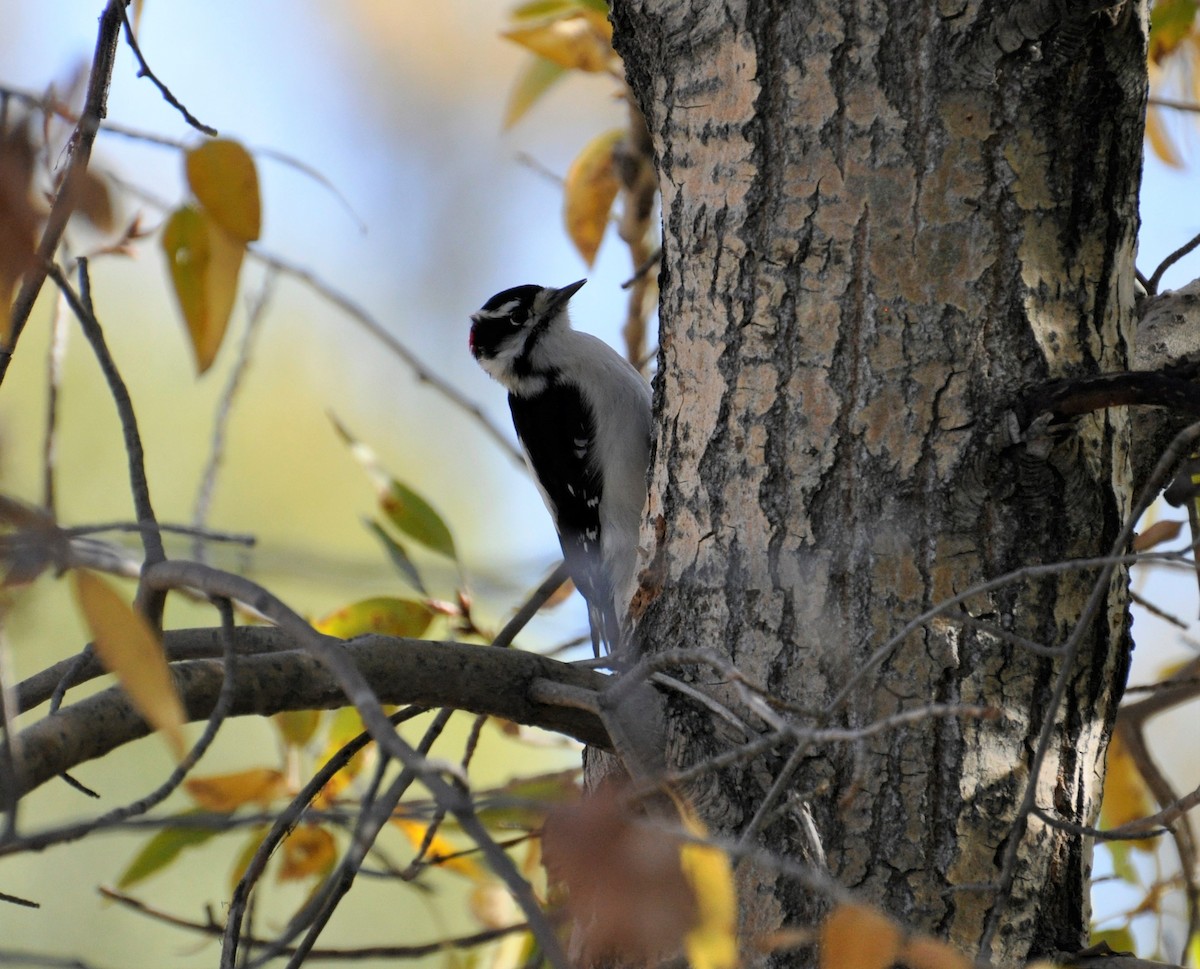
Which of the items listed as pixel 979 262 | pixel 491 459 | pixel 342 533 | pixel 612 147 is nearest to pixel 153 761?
pixel 342 533

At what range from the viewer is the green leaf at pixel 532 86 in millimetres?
2723

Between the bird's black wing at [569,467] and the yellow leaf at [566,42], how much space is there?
1.07 metres

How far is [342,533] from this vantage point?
7645 millimetres

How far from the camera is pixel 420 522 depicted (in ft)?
7.94

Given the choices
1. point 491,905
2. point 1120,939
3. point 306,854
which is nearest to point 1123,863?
point 1120,939

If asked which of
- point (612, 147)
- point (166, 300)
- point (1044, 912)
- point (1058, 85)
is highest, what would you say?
point (166, 300)

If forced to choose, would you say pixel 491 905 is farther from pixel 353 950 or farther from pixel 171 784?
pixel 171 784

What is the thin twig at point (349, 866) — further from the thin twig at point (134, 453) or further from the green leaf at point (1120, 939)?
the green leaf at point (1120, 939)

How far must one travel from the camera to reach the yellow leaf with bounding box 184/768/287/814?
7.54ft

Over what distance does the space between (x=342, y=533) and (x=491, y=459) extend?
55.6 inches

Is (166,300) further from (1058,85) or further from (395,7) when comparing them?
(1058,85)

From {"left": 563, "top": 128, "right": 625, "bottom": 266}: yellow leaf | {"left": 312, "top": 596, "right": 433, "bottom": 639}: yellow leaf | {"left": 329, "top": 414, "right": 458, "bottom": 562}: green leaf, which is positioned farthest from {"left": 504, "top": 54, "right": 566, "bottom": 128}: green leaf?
{"left": 312, "top": 596, "right": 433, "bottom": 639}: yellow leaf

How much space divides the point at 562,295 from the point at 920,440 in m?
2.30

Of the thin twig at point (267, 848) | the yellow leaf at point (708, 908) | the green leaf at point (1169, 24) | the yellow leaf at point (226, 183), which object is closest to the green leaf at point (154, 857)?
the thin twig at point (267, 848)
